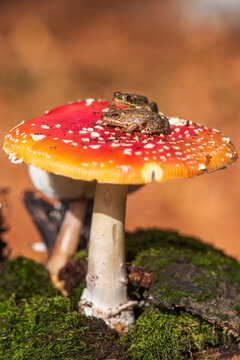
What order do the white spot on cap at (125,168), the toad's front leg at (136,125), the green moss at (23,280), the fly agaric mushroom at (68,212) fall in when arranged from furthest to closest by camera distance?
the fly agaric mushroom at (68,212), the green moss at (23,280), the toad's front leg at (136,125), the white spot on cap at (125,168)

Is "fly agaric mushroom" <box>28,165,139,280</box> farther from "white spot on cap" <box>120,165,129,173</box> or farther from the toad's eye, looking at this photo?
"white spot on cap" <box>120,165,129,173</box>

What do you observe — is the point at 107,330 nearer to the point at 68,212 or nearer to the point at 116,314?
the point at 116,314

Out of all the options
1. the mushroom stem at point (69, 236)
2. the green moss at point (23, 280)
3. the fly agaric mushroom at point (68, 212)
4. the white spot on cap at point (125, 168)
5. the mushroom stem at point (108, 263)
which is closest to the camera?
the white spot on cap at point (125, 168)

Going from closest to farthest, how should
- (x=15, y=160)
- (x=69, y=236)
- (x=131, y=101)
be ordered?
(x=15, y=160)
(x=131, y=101)
(x=69, y=236)

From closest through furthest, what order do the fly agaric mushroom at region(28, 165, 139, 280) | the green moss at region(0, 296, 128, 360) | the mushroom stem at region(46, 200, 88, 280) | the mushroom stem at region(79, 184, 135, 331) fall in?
the green moss at region(0, 296, 128, 360)
the mushroom stem at region(79, 184, 135, 331)
the fly agaric mushroom at region(28, 165, 139, 280)
the mushroom stem at region(46, 200, 88, 280)

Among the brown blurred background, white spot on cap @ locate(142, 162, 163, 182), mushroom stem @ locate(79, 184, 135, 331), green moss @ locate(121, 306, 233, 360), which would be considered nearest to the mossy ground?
green moss @ locate(121, 306, 233, 360)

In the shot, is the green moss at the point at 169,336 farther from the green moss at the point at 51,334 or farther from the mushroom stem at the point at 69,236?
the mushroom stem at the point at 69,236

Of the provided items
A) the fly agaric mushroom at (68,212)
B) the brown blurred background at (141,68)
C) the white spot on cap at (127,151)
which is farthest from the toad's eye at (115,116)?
the brown blurred background at (141,68)

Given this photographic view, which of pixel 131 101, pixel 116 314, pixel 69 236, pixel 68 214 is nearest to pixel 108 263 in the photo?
pixel 116 314
